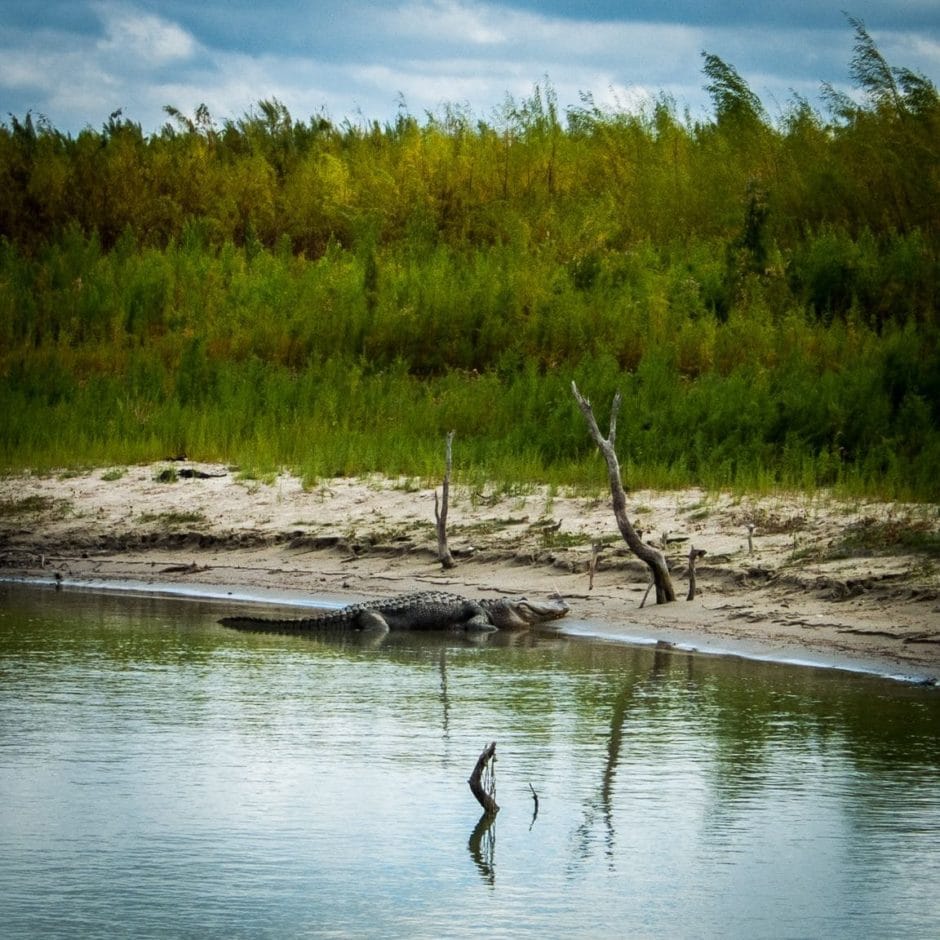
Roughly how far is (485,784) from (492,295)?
1357 cm

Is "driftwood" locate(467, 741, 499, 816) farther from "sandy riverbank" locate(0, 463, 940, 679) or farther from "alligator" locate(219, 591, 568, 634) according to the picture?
"alligator" locate(219, 591, 568, 634)

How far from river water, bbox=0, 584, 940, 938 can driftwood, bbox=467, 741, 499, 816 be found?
82mm

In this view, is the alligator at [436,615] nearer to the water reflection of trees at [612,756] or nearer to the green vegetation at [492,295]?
the water reflection of trees at [612,756]

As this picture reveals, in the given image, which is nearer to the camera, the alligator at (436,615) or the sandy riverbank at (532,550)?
the sandy riverbank at (532,550)

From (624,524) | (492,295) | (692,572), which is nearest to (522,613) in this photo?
(624,524)

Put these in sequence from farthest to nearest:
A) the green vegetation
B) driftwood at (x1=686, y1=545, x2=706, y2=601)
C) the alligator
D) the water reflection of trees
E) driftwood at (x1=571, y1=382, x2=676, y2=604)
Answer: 1. the green vegetation
2. the alligator
3. driftwood at (x1=686, y1=545, x2=706, y2=601)
4. driftwood at (x1=571, y1=382, x2=676, y2=604)
5. the water reflection of trees

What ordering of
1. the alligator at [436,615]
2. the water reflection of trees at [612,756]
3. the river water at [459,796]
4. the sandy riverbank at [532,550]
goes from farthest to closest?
1. the alligator at [436,615]
2. the sandy riverbank at [532,550]
3. the water reflection of trees at [612,756]
4. the river water at [459,796]

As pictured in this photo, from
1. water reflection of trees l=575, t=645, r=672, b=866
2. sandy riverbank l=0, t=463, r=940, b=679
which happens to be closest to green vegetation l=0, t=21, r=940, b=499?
sandy riverbank l=0, t=463, r=940, b=679

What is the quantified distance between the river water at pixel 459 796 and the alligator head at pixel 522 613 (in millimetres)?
848

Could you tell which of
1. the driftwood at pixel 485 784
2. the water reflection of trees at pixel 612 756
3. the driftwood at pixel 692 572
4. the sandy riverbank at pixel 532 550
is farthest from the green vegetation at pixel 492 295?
the driftwood at pixel 485 784

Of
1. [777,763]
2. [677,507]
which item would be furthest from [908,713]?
[677,507]

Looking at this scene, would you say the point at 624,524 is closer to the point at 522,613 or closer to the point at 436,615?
the point at 522,613

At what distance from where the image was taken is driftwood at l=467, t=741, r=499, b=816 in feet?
21.9

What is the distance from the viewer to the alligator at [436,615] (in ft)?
38.7
